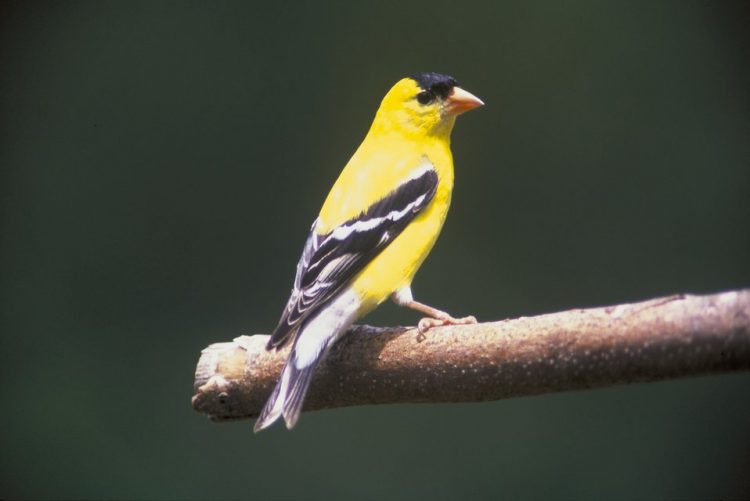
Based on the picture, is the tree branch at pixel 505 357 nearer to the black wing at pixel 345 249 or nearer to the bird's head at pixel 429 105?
the black wing at pixel 345 249

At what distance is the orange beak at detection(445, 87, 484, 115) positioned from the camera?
330cm

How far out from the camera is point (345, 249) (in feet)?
9.25

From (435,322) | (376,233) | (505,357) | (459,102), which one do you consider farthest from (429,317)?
(459,102)

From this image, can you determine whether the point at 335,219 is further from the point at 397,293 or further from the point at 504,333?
the point at 504,333

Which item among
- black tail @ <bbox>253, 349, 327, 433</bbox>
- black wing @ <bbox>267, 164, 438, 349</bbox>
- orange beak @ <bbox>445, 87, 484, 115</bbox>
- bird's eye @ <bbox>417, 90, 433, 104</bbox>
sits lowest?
black tail @ <bbox>253, 349, 327, 433</bbox>

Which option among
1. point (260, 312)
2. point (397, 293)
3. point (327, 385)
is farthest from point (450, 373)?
point (260, 312)

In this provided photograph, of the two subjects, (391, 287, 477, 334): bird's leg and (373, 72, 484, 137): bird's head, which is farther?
(373, 72, 484, 137): bird's head

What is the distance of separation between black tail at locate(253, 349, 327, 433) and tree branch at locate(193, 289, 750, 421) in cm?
14

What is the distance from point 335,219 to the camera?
2.95 meters

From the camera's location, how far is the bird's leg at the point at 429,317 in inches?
99.2

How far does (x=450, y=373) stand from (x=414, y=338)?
0.55 feet

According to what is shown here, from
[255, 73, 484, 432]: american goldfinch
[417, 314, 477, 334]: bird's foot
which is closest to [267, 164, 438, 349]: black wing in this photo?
[255, 73, 484, 432]: american goldfinch

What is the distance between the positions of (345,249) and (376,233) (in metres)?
0.12

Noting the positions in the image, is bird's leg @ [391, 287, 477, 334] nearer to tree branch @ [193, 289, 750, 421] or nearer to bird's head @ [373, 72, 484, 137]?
tree branch @ [193, 289, 750, 421]
